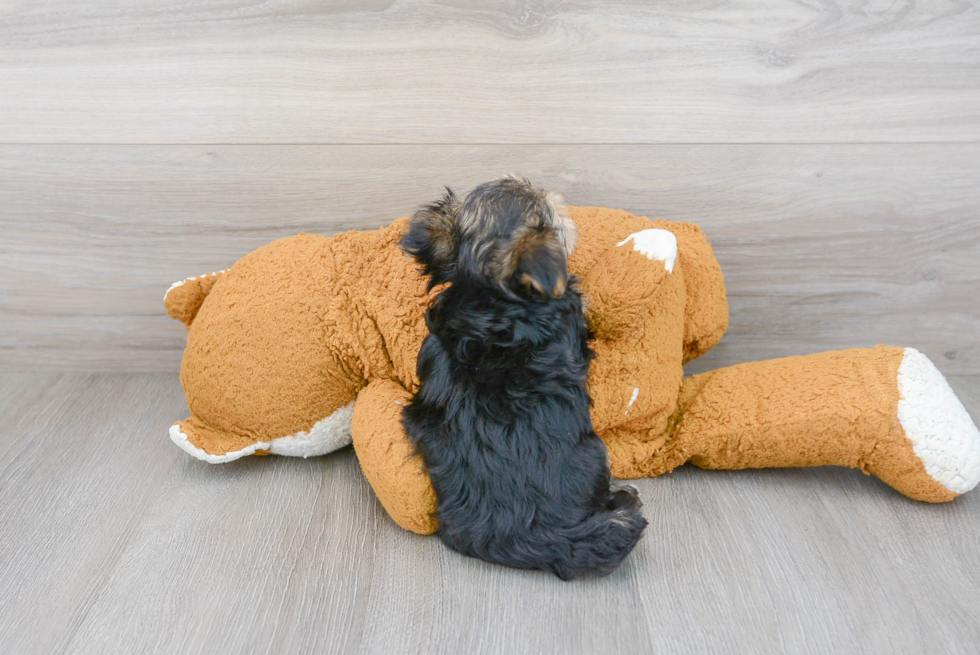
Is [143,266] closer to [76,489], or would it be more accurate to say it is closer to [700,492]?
[76,489]

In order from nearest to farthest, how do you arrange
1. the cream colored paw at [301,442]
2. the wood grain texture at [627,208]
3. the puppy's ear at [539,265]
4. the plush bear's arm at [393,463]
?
1. the puppy's ear at [539,265]
2. the plush bear's arm at [393,463]
3. the cream colored paw at [301,442]
4. the wood grain texture at [627,208]

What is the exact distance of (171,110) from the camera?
122 centimetres

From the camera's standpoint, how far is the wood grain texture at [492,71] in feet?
3.76

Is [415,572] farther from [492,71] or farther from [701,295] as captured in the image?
[492,71]

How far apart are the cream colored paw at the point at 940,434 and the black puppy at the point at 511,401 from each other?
42cm

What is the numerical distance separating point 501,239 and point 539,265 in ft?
0.21

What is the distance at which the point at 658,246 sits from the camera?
0.93 meters

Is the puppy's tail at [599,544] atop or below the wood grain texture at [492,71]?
below

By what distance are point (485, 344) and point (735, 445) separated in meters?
0.44

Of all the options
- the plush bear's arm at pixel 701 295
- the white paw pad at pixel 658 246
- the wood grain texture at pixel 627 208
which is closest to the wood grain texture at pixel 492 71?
the wood grain texture at pixel 627 208

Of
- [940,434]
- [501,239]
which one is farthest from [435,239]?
[940,434]

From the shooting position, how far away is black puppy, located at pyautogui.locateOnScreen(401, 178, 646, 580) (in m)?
0.85

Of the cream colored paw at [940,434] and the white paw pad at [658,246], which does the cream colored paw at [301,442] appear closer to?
the white paw pad at [658,246]

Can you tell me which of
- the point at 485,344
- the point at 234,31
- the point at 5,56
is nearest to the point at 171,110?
the point at 234,31
